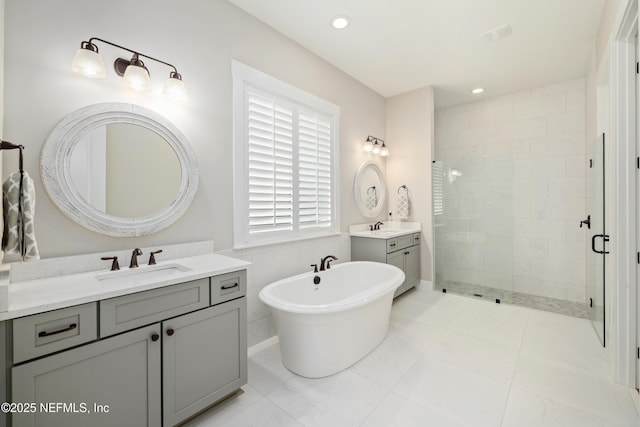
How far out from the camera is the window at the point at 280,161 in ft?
7.70

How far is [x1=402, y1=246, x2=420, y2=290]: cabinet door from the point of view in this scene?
3.63 m

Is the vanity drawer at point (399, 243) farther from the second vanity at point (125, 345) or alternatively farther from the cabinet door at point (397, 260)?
the second vanity at point (125, 345)

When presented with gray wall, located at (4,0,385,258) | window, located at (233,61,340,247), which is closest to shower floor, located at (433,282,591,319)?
window, located at (233,61,340,247)

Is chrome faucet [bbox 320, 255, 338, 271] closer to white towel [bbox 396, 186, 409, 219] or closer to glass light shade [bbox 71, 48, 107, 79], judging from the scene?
white towel [bbox 396, 186, 409, 219]

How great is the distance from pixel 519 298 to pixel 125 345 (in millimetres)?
4468

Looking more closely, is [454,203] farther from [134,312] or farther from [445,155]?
[134,312]

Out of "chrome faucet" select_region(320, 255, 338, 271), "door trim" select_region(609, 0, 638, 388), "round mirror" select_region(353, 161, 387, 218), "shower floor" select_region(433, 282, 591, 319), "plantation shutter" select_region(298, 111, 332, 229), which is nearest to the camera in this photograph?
"door trim" select_region(609, 0, 638, 388)

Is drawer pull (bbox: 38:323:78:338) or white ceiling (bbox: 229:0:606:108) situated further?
white ceiling (bbox: 229:0:606:108)

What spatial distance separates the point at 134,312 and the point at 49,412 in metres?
0.44

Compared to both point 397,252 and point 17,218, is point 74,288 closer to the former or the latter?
point 17,218

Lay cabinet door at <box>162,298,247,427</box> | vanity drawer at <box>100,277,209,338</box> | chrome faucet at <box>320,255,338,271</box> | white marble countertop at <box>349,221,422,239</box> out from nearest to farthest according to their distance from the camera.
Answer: vanity drawer at <box>100,277,209,338</box>, cabinet door at <box>162,298,247,427</box>, chrome faucet at <box>320,255,338,271</box>, white marble countertop at <box>349,221,422,239</box>

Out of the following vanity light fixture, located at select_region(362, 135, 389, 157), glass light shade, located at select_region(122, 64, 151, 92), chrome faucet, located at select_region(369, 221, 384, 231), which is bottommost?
chrome faucet, located at select_region(369, 221, 384, 231)

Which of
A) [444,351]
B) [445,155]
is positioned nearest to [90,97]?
[444,351]

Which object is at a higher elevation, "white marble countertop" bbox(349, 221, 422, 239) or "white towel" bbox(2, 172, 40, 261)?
"white towel" bbox(2, 172, 40, 261)
